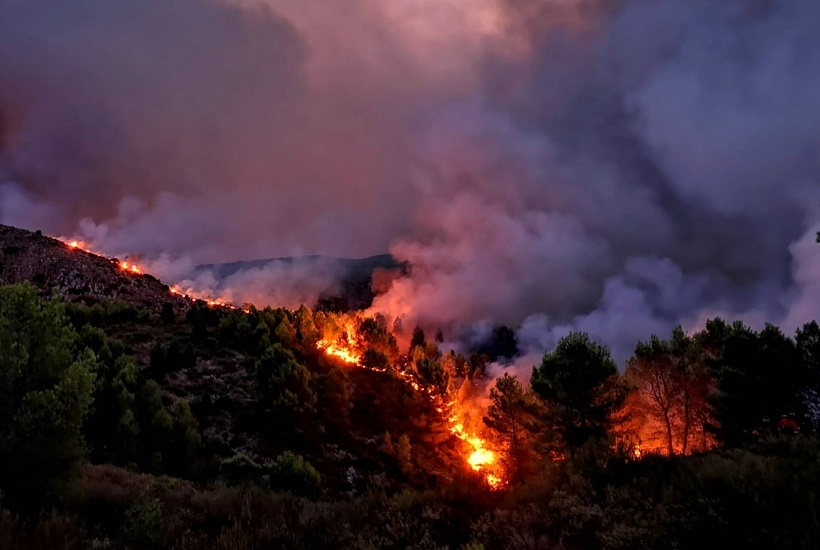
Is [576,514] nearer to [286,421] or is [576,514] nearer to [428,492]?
[428,492]

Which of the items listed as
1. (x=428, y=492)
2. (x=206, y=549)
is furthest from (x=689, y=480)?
(x=206, y=549)

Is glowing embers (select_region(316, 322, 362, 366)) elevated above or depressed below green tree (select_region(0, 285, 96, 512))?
above

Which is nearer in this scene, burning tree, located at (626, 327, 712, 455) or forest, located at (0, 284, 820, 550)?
forest, located at (0, 284, 820, 550)

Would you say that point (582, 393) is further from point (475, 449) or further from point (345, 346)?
point (345, 346)

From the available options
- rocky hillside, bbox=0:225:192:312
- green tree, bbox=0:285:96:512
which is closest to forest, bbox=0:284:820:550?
green tree, bbox=0:285:96:512

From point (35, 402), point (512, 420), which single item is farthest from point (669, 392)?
point (35, 402)

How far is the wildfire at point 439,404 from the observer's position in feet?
146

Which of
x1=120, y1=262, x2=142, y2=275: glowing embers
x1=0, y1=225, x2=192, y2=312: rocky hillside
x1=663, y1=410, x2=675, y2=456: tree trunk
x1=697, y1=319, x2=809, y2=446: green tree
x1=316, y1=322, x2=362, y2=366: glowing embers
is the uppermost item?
x1=120, y1=262, x2=142, y2=275: glowing embers

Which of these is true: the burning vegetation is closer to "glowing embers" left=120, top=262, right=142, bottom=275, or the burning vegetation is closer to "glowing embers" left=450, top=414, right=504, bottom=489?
"glowing embers" left=450, top=414, right=504, bottom=489

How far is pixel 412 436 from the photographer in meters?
46.8

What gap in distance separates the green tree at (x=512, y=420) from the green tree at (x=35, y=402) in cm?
3302

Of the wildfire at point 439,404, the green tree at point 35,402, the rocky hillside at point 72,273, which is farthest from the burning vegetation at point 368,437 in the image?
the rocky hillside at point 72,273

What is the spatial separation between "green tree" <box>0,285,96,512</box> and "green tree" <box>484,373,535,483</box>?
33018 millimetres

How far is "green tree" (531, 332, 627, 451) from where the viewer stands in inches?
1216
